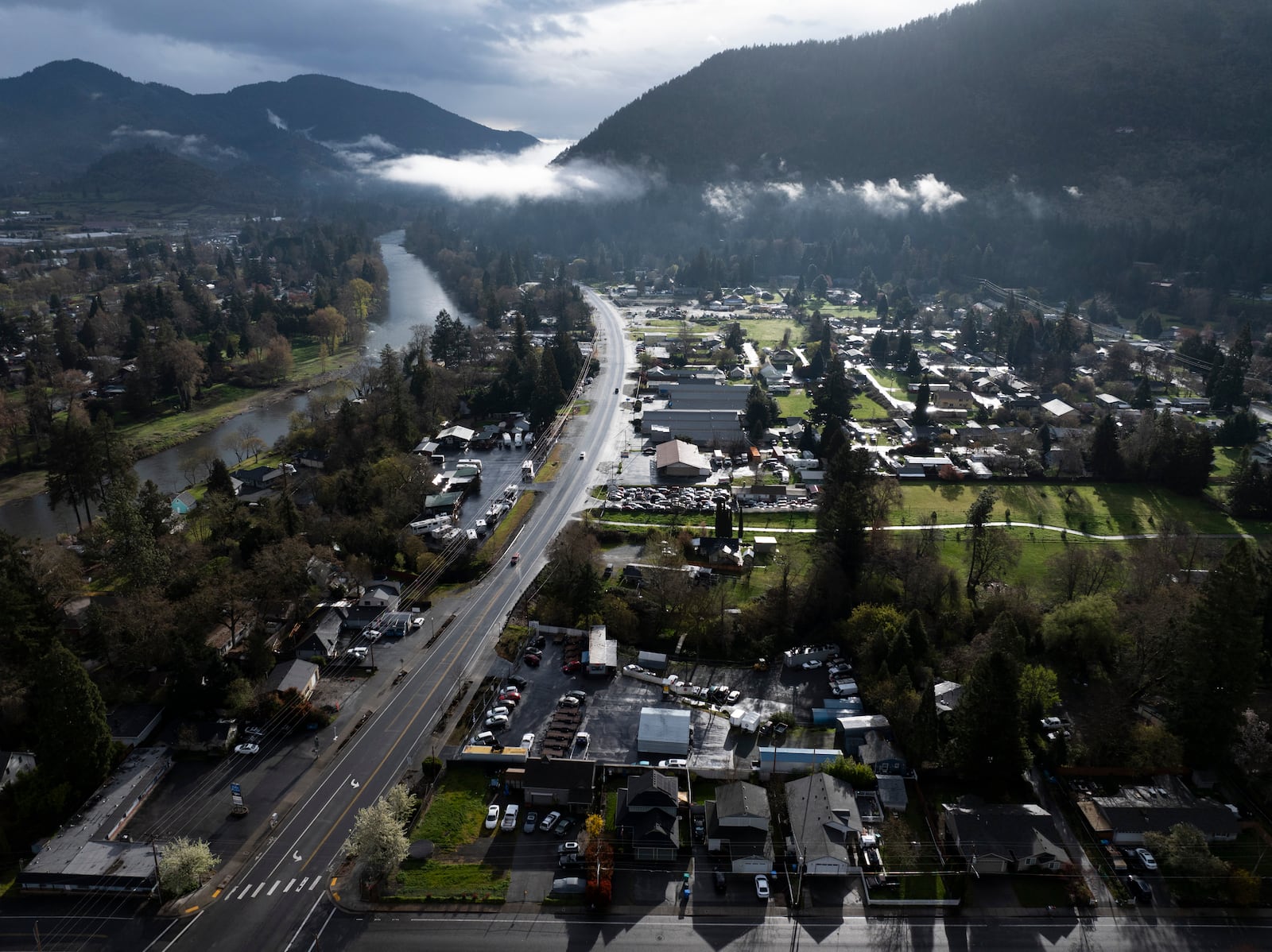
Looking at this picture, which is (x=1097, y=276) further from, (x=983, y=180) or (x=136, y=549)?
(x=136, y=549)

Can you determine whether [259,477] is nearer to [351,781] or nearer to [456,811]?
[351,781]

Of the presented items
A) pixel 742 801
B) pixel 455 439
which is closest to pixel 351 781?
pixel 742 801

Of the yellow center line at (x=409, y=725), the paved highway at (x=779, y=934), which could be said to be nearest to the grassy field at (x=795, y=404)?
the yellow center line at (x=409, y=725)

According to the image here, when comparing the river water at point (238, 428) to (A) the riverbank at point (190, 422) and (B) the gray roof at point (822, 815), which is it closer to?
(A) the riverbank at point (190, 422)

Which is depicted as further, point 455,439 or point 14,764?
point 455,439

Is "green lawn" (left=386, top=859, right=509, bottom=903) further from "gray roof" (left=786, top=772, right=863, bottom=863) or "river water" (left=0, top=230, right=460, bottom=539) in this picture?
"river water" (left=0, top=230, right=460, bottom=539)

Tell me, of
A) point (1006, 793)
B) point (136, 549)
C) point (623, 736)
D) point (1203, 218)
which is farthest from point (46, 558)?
point (1203, 218)

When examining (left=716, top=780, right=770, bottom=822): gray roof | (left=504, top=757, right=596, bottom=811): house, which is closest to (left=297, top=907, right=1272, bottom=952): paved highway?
(left=716, top=780, right=770, bottom=822): gray roof
